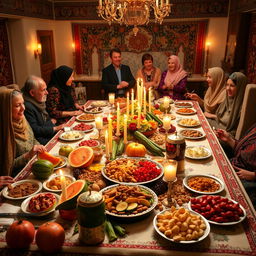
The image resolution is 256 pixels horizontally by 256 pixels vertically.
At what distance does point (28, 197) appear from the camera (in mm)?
1826

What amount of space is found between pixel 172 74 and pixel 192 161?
10.6 feet

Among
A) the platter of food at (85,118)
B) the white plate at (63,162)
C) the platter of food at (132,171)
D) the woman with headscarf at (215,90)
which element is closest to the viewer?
the platter of food at (132,171)

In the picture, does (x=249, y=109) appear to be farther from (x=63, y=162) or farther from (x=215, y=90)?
(x=63, y=162)

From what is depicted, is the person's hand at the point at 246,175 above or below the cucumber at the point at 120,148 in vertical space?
below

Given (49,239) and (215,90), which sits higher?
(215,90)

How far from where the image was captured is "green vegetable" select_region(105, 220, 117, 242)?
1479mm

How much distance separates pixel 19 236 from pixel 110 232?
1.55 feet

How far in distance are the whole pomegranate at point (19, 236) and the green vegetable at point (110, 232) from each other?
1.33 feet

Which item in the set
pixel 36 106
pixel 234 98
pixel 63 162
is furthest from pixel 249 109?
pixel 36 106

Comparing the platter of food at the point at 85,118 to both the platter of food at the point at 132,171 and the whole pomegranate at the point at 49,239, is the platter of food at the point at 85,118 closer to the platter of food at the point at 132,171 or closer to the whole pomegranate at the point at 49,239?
the platter of food at the point at 132,171

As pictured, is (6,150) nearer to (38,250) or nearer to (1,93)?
(1,93)

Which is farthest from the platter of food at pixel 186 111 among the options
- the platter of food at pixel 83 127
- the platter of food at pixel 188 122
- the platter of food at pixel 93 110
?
the platter of food at pixel 83 127

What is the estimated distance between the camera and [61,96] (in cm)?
433

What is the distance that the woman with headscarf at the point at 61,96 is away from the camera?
410cm
